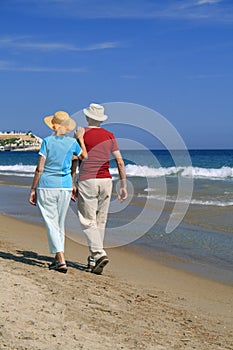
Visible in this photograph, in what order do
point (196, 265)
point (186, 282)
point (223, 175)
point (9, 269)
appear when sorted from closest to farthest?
point (9, 269) → point (186, 282) → point (196, 265) → point (223, 175)

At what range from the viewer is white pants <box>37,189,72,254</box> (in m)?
6.63

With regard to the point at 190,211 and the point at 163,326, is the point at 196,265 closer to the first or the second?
the point at 163,326

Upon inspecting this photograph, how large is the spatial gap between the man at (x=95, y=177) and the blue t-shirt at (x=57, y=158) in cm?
23

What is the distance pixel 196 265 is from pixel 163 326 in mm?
3170

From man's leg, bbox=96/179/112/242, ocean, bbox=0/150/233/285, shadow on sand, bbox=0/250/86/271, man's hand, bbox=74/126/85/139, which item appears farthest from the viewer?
ocean, bbox=0/150/233/285

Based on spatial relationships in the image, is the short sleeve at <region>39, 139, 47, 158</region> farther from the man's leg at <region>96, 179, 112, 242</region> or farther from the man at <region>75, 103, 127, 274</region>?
the man's leg at <region>96, 179, 112, 242</region>

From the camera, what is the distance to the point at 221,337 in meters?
4.71

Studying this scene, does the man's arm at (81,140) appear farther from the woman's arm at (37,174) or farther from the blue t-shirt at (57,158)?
the woman's arm at (37,174)

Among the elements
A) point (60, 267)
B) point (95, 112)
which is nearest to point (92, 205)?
point (60, 267)

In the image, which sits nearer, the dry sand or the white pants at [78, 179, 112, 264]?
the dry sand

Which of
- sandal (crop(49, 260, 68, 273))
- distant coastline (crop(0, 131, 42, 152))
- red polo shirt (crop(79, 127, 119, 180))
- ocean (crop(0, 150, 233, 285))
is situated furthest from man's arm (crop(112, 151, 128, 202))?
distant coastline (crop(0, 131, 42, 152))

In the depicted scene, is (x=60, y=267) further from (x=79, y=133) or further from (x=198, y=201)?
(x=198, y=201)

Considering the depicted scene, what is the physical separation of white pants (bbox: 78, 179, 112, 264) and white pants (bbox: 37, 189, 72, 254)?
22 cm

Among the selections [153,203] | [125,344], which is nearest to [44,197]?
[125,344]
